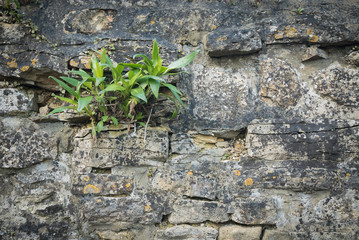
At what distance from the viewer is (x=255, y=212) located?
1733 mm

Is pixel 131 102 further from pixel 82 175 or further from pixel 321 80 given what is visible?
pixel 321 80

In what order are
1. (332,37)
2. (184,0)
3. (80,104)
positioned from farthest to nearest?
(184,0) → (332,37) → (80,104)

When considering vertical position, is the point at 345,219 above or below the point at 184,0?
below

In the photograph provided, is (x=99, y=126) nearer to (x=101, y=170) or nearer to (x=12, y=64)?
(x=101, y=170)

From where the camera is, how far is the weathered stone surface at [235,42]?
187cm

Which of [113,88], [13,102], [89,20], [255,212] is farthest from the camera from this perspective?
[89,20]

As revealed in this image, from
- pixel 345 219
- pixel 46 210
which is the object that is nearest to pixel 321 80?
pixel 345 219

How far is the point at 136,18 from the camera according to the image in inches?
77.3

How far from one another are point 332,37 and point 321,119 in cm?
50

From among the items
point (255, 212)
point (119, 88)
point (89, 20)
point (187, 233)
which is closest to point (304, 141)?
point (255, 212)

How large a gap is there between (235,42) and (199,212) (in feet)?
3.34


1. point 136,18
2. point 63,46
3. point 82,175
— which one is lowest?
point 82,175

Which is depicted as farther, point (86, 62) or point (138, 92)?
point (86, 62)

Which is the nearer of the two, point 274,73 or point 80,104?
point 80,104
